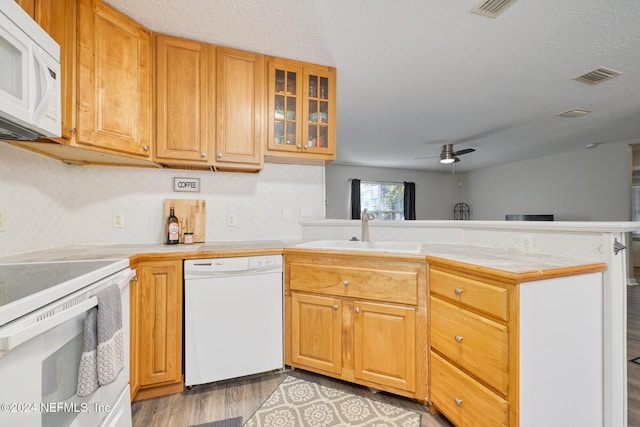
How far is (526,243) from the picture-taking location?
1628 millimetres

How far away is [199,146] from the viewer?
196 cm

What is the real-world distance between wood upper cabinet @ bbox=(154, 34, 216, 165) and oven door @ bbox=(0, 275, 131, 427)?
47.7 inches

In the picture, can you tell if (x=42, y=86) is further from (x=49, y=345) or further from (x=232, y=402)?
(x=232, y=402)

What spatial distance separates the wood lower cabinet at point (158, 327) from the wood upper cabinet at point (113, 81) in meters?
0.78

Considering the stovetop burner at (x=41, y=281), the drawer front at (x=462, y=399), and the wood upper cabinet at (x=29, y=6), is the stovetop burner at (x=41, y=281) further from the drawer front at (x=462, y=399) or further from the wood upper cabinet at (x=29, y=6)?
the drawer front at (x=462, y=399)

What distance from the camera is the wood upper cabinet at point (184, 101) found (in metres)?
1.88

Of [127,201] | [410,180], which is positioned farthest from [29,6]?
[410,180]

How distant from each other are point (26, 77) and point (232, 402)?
1.84m

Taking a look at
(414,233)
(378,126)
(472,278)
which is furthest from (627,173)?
(472,278)

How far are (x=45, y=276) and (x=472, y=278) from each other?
68.4 inches

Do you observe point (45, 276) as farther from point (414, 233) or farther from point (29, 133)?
point (414, 233)

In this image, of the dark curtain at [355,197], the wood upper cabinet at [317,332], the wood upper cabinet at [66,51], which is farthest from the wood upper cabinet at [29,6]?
the dark curtain at [355,197]

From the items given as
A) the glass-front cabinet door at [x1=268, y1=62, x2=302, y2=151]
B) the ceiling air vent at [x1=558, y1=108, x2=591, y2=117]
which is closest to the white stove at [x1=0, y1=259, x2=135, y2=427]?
the glass-front cabinet door at [x1=268, y1=62, x2=302, y2=151]

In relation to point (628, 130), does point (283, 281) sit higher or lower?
lower
